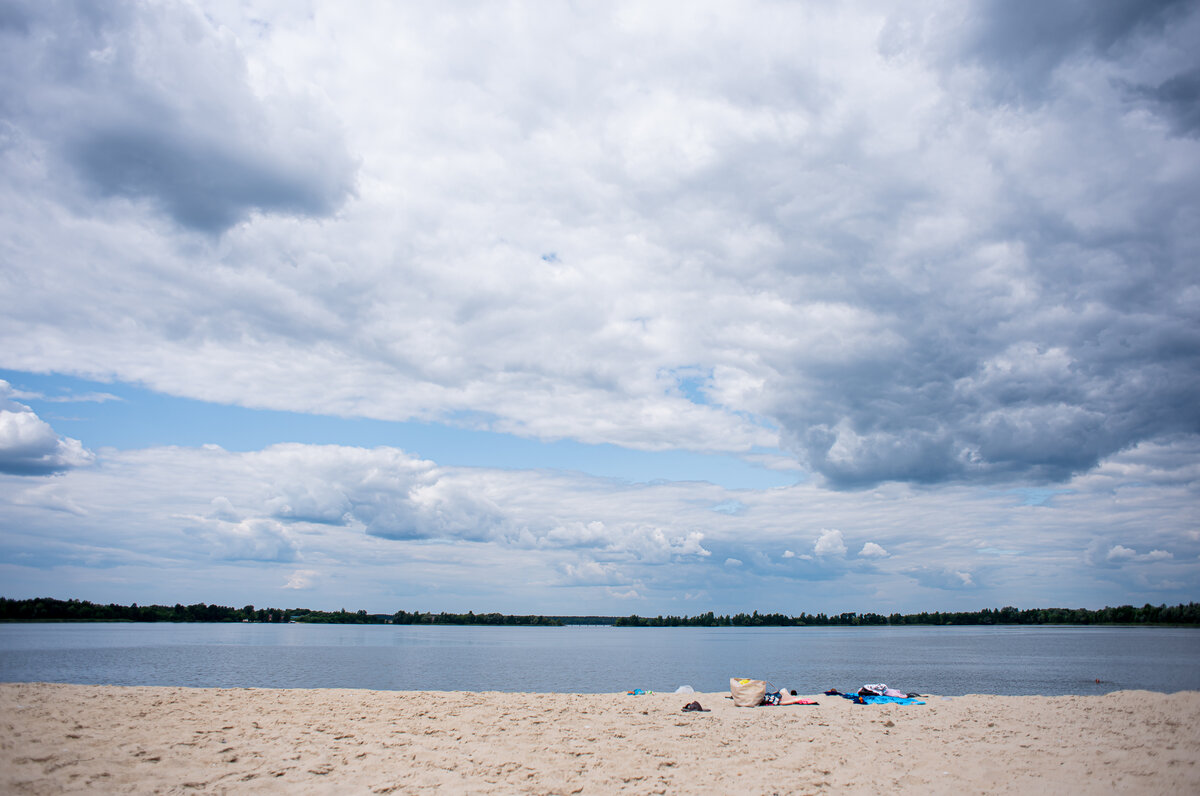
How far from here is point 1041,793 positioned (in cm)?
1183

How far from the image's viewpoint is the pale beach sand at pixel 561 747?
1194cm

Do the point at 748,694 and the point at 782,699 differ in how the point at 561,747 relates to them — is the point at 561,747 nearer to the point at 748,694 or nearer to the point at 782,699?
the point at 748,694

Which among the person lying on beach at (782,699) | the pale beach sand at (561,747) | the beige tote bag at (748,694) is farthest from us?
the person lying on beach at (782,699)

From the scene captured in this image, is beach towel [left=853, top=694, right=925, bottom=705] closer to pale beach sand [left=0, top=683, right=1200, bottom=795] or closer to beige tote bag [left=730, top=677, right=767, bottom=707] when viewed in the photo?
pale beach sand [left=0, top=683, right=1200, bottom=795]

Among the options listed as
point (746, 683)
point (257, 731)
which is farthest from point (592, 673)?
point (257, 731)

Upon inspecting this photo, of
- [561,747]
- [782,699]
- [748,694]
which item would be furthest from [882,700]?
[561,747]

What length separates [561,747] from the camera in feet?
49.3

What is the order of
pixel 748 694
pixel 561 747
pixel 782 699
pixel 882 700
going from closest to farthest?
pixel 561 747 → pixel 748 694 → pixel 782 699 → pixel 882 700

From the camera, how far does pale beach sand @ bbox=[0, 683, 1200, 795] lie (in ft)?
39.2

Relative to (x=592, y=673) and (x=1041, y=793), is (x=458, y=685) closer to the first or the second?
(x=592, y=673)

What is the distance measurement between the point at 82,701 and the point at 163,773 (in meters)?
9.90

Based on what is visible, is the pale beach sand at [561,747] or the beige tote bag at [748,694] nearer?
the pale beach sand at [561,747]

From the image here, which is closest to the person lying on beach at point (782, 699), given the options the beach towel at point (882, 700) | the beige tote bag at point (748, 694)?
the beige tote bag at point (748, 694)

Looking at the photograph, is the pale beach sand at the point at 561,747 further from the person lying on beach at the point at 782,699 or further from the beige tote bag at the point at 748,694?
the person lying on beach at the point at 782,699
